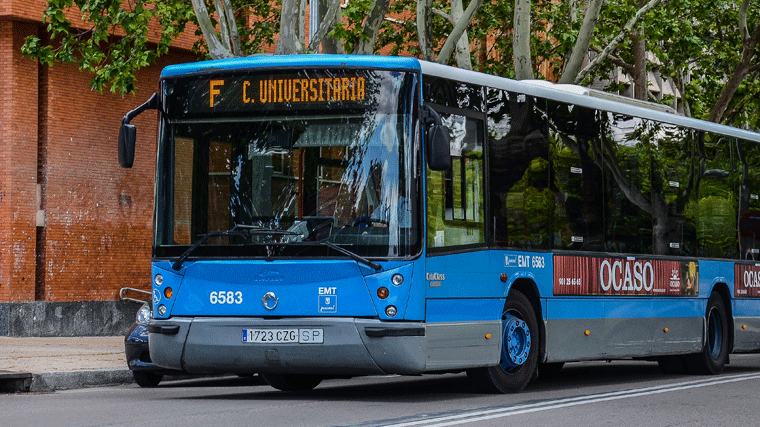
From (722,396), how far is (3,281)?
14700mm

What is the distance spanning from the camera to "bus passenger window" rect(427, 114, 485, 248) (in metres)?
11.4

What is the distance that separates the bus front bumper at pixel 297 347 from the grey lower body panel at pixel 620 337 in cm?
266

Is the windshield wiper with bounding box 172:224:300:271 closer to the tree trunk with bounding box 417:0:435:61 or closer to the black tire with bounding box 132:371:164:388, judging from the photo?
the black tire with bounding box 132:371:164:388

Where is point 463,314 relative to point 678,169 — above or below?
below

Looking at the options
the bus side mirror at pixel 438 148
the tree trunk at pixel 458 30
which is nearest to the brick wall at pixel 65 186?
the tree trunk at pixel 458 30

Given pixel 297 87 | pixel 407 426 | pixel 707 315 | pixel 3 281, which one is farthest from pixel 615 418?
pixel 3 281

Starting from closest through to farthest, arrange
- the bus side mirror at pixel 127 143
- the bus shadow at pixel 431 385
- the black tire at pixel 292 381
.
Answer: the bus side mirror at pixel 127 143
the bus shadow at pixel 431 385
the black tire at pixel 292 381

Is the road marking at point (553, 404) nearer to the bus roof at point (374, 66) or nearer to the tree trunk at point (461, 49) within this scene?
the bus roof at point (374, 66)

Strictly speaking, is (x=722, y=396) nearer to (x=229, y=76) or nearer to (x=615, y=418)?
(x=615, y=418)

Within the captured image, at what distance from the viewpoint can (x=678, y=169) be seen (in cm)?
1653

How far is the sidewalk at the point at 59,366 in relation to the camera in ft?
45.2

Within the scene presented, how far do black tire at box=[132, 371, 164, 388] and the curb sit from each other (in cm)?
36

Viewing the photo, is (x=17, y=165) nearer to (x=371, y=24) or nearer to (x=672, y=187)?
(x=371, y=24)

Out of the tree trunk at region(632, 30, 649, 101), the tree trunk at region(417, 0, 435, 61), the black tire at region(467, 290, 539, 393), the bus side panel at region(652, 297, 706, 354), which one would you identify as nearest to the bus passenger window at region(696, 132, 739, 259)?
the bus side panel at region(652, 297, 706, 354)
